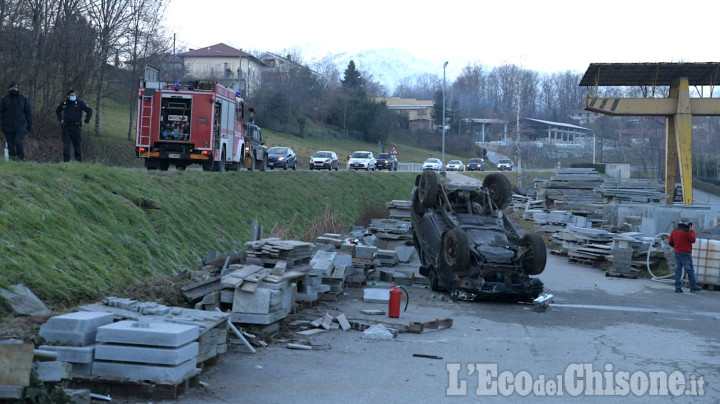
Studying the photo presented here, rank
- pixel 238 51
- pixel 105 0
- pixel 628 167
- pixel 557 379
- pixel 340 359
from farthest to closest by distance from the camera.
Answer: pixel 238 51
pixel 628 167
pixel 105 0
pixel 340 359
pixel 557 379

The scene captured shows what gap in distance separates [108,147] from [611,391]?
117 ft

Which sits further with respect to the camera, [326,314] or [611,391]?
[326,314]

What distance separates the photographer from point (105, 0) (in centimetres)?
4403

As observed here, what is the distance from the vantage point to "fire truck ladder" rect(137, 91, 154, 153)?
78.5ft

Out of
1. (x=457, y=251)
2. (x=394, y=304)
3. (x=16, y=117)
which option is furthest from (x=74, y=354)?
(x=16, y=117)

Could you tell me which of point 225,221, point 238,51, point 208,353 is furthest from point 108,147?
point 238,51

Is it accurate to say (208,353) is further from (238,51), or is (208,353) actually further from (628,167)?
(238,51)

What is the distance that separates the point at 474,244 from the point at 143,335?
8.85m

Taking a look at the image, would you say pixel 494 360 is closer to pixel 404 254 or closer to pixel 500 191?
pixel 500 191

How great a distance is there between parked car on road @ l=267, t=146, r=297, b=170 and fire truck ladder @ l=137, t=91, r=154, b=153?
20.2 metres

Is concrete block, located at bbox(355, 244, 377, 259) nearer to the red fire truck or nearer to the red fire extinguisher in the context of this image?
the red fire extinguisher

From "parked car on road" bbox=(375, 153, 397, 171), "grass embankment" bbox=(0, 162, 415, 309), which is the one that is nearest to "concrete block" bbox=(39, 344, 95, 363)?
"grass embankment" bbox=(0, 162, 415, 309)

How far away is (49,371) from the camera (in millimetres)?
6035

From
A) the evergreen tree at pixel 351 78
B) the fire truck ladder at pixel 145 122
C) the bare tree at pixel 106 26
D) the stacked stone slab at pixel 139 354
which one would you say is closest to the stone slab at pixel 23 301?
the stacked stone slab at pixel 139 354
